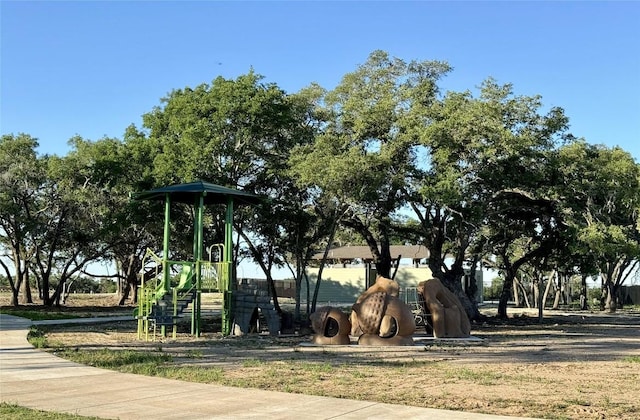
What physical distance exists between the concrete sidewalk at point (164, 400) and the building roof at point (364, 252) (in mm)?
49167

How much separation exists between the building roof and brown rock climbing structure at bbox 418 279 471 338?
121 feet

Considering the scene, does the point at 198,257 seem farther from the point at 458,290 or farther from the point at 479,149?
the point at 458,290

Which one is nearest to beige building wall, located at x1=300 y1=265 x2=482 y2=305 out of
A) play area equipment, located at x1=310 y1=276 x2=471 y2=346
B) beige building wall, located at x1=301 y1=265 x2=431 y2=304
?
beige building wall, located at x1=301 y1=265 x2=431 y2=304

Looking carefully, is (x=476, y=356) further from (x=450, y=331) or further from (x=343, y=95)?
(x=343, y=95)

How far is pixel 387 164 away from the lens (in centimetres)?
2530

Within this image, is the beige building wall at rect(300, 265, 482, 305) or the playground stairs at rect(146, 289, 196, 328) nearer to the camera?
the playground stairs at rect(146, 289, 196, 328)

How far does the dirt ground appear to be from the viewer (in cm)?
967

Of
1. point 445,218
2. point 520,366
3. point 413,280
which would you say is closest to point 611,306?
point 413,280

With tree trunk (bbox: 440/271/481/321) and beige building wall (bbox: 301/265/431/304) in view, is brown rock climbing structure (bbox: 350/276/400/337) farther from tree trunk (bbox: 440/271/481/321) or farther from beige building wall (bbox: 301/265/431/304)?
beige building wall (bbox: 301/265/431/304)

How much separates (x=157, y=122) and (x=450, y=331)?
15.4 meters

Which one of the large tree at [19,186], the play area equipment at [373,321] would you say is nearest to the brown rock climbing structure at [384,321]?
the play area equipment at [373,321]

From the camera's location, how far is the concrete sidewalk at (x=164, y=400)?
8273 millimetres

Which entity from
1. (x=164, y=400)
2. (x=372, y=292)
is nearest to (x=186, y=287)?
(x=372, y=292)

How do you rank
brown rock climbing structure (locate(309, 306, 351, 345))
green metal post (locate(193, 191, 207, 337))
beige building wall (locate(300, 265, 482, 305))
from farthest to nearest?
beige building wall (locate(300, 265, 482, 305)), green metal post (locate(193, 191, 207, 337)), brown rock climbing structure (locate(309, 306, 351, 345))
